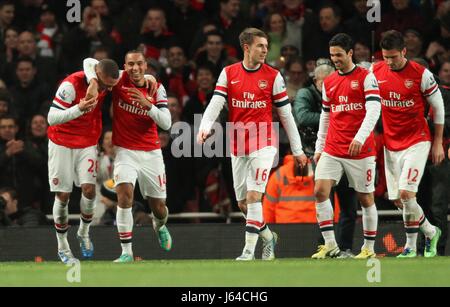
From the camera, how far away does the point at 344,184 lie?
13758 mm

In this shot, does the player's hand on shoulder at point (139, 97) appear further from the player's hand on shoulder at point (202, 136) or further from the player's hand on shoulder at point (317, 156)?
the player's hand on shoulder at point (317, 156)

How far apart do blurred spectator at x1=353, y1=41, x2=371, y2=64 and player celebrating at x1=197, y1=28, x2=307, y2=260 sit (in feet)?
13.1

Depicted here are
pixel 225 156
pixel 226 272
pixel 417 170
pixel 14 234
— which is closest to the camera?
pixel 226 272

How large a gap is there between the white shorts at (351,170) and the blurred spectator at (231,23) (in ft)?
17.3

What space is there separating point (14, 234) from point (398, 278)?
5.46 meters

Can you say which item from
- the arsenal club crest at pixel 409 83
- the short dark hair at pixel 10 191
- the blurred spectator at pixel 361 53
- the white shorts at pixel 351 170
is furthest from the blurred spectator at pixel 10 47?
the arsenal club crest at pixel 409 83

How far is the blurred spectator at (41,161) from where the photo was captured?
1634 centimetres

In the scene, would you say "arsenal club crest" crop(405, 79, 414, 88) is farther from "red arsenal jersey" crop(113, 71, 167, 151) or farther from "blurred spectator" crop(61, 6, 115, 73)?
"blurred spectator" crop(61, 6, 115, 73)

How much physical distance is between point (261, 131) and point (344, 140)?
873mm

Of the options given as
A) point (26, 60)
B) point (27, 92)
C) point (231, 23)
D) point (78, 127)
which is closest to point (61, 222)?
point (78, 127)

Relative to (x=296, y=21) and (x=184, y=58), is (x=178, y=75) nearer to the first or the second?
(x=184, y=58)

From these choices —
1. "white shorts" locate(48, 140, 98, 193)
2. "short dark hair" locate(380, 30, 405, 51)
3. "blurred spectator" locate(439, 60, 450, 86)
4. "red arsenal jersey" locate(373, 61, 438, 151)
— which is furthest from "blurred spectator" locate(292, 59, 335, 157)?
"blurred spectator" locate(439, 60, 450, 86)

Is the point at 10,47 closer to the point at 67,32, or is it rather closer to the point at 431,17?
the point at 67,32

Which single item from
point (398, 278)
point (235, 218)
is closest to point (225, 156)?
point (235, 218)
